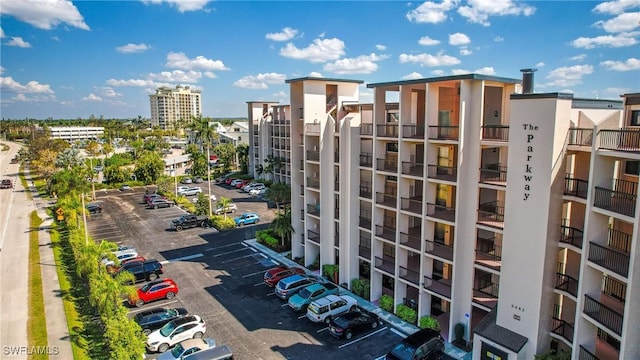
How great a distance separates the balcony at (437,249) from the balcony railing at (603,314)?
332 inches

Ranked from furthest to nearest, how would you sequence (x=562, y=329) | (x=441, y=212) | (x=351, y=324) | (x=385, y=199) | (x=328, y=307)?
(x=385, y=199), (x=328, y=307), (x=441, y=212), (x=351, y=324), (x=562, y=329)

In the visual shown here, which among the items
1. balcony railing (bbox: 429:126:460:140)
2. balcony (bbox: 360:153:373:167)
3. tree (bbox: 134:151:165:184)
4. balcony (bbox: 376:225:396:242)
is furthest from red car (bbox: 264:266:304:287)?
tree (bbox: 134:151:165:184)

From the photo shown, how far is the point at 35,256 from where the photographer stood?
4006 cm

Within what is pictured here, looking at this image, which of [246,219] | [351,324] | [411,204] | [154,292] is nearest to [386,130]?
[411,204]

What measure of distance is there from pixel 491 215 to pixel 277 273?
1805 cm

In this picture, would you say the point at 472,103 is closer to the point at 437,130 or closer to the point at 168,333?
the point at 437,130

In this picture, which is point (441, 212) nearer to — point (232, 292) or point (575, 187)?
point (575, 187)

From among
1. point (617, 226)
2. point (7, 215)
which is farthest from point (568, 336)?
point (7, 215)

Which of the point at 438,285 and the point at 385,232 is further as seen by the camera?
the point at 385,232

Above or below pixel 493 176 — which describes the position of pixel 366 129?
above

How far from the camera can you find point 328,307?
2773 centimetres

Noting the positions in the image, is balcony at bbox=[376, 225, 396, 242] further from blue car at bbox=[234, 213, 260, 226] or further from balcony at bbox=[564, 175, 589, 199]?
blue car at bbox=[234, 213, 260, 226]

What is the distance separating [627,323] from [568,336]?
491 centimetres

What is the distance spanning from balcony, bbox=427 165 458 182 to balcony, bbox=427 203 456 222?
186 cm
